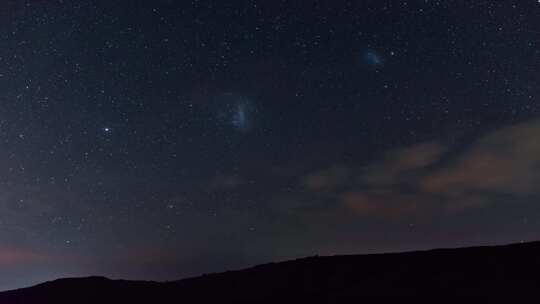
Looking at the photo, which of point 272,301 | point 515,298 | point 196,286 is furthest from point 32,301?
point 515,298

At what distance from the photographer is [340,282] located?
2136cm

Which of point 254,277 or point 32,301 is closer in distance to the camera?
point 254,277

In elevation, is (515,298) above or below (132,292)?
below

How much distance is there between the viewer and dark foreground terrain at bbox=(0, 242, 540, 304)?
17.7m

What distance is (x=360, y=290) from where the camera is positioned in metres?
19.7

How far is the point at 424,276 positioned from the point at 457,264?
1.48 metres

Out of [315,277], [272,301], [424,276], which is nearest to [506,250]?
[424,276]

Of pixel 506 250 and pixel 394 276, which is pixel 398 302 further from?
pixel 506 250

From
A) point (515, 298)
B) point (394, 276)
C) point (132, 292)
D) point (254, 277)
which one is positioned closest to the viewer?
point (515, 298)

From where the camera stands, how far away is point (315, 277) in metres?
22.8

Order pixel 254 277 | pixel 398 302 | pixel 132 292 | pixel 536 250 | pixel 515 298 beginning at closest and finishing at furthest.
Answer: pixel 515 298, pixel 398 302, pixel 536 250, pixel 254 277, pixel 132 292

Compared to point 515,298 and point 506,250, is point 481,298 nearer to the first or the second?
point 515,298

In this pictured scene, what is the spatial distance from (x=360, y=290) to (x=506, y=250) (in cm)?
586

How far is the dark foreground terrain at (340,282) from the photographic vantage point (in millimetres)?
17688
